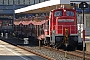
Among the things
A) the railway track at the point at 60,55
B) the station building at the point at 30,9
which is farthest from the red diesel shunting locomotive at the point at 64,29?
the station building at the point at 30,9

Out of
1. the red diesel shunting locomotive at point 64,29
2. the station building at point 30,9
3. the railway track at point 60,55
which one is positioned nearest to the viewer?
the railway track at point 60,55

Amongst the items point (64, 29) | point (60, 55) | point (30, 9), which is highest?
point (30, 9)

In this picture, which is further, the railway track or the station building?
the station building

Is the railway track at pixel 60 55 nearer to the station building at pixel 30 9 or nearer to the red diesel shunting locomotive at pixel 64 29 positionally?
the red diesel shunting locomotive at pixel 64 29

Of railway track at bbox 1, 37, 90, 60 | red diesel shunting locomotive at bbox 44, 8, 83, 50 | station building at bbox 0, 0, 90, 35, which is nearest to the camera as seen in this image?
railway track at bbox 1, 37, 90, 60

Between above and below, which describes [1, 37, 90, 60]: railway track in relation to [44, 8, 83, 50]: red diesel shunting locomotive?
below

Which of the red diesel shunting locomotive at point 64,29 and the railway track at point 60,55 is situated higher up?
the red diesel shunting locomotive at point 64,29

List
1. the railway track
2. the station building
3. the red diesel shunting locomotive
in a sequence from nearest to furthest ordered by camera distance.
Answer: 1. the railway track
2. the red diesel shunting locomotive
3. the station building

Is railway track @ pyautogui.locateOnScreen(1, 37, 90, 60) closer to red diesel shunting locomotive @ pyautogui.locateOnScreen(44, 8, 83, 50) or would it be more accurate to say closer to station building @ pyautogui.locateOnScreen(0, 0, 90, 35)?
red diesel shunting locomotive @ pyautogui.locateOnScreen(44, 8, 83, 50)

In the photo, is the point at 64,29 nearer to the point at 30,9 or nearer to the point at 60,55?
the point at 60,55

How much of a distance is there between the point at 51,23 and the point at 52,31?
3.28 feet

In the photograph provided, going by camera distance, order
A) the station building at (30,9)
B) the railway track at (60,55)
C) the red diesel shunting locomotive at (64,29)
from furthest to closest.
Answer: the station building at (30,9), the red diesel shunting locomotive at (64,29), the railway track at (60,55)

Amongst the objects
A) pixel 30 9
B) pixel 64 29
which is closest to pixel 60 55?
pixel 64 29

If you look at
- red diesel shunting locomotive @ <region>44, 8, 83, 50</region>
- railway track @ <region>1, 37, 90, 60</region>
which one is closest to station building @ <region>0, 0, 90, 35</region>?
red diesel shunting locomotive @ <region>44, 8, 83, 50</region>
